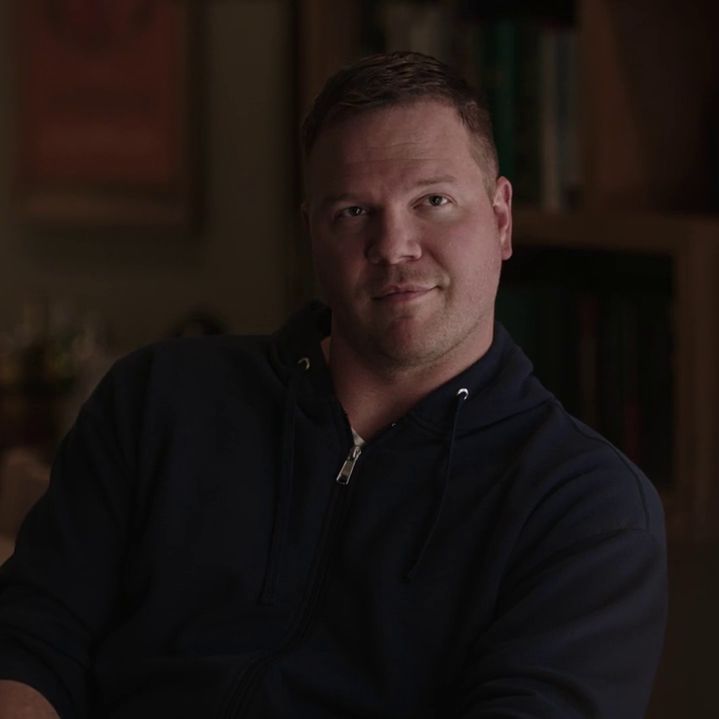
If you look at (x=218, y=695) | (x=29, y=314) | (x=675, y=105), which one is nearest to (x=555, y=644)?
(x=218, y=695)

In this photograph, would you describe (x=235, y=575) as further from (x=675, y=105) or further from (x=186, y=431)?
(x=675, y=105)

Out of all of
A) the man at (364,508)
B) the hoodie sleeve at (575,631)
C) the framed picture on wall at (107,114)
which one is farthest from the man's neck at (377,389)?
the framed picture on wall at (107,114)

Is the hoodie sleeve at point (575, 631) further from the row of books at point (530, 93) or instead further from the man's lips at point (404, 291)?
the row of books at point (530, 93)

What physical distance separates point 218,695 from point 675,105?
3.46ft

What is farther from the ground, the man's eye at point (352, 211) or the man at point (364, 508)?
the man's eye at point (352, 211)

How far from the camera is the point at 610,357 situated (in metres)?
2.08

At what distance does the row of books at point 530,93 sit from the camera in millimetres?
2141

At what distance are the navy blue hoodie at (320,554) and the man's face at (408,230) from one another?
0.26 ft

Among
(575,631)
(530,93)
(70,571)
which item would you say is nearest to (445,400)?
(575,631)

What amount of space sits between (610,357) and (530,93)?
0.41 metres

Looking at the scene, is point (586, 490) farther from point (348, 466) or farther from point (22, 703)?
point (22, 703)

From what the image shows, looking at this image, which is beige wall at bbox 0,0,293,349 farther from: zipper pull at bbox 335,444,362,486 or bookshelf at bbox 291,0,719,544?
A: zipper pull at bbox 335,444,362,486

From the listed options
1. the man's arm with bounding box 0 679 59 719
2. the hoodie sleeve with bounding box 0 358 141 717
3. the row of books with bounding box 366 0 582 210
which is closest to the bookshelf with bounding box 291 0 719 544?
the row of books with bounding box 366 0 582 210

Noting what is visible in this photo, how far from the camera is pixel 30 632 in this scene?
153 centimetres
